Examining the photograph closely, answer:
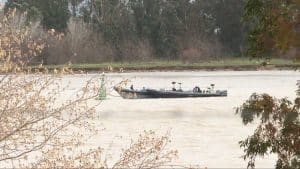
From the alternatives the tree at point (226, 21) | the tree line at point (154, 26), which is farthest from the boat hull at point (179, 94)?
the tree at point (226, 21)

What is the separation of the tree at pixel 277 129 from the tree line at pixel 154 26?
43140mm

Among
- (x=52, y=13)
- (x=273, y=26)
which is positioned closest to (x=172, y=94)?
(x=273, y=26)

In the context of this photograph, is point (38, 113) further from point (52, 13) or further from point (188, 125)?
point (52, 13)

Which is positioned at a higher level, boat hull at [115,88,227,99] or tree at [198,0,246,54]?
tree at [198,0,246,54]

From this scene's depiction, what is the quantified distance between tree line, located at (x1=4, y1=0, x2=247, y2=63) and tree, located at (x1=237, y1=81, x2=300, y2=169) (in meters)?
43.1

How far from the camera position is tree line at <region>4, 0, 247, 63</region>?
4988 centimetres

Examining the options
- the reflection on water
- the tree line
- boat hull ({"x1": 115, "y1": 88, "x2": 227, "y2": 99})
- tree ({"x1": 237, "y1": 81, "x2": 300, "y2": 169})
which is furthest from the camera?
the tree line

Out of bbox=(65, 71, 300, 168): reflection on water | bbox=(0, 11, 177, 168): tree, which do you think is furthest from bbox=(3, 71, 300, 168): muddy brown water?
bbox=(0, 11, 177, 168): tree

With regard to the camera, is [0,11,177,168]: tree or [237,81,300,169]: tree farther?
[237,81,300,169]: tree

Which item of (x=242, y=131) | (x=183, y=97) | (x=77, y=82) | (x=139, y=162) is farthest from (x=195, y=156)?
(x=77, y=82)

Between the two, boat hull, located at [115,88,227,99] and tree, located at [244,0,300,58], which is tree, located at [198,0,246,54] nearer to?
boat hull, located at [115,88,227,99]

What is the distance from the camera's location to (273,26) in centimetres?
416

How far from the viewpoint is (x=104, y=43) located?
50188mm

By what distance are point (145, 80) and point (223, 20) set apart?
25.0 metres
